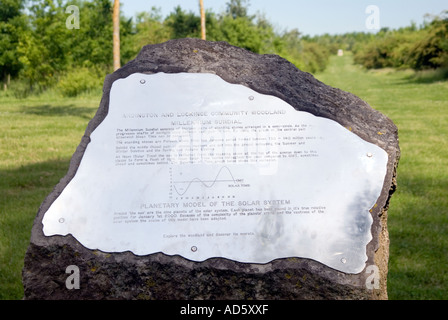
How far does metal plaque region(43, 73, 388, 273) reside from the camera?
2.84 meters

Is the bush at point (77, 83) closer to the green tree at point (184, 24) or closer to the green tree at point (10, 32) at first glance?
the green tree at point (10, 32)

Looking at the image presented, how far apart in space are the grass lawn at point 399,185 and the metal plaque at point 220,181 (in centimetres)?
123

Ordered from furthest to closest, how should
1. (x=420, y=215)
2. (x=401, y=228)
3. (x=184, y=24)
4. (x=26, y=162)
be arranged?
1. (x=184, y=24)
2. (x=26, y=162)
3. (x=420, y=215)
4. (x=401, y=228)

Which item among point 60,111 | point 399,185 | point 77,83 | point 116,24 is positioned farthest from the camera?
point 77,83

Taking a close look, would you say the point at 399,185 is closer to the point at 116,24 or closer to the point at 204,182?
the point at 204,182

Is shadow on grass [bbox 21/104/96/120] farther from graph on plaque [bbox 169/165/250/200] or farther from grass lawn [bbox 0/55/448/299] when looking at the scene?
graph on plaque [bbox 169/165/250/200]

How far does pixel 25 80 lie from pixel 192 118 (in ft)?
59.6

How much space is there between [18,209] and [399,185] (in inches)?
177

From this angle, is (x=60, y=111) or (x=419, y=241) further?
(x=60, y=111)

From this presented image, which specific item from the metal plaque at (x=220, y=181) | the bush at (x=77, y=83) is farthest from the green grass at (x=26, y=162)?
the bush at (x=77, y=83)

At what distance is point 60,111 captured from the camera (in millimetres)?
13102

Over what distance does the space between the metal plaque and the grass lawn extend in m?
1.23

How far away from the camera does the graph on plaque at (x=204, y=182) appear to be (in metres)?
2.95

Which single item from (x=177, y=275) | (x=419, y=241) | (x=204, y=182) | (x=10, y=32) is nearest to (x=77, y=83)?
(x=10, y=32)
